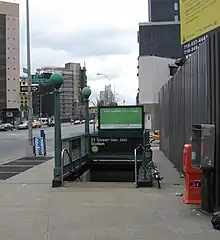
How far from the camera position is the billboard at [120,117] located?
19656mm

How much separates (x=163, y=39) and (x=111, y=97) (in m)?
16.2

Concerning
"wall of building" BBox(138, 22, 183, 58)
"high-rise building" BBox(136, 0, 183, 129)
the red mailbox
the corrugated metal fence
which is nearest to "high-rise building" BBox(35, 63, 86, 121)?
"high-rise building" BBox(136, 0, 183, 129)

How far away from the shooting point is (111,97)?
99.9 meters

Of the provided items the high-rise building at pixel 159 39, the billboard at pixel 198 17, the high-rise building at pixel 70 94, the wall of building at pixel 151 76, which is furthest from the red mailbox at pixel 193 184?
the high-rise building at pixel 159 39

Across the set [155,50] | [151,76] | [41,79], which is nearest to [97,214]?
[41,79]

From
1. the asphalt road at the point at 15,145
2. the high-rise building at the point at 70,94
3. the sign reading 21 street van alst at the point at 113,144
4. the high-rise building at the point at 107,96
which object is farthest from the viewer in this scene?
the high-rise building at the point at 107,96

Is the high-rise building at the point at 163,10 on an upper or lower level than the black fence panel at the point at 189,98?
upper

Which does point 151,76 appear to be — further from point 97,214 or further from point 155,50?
point 97,214

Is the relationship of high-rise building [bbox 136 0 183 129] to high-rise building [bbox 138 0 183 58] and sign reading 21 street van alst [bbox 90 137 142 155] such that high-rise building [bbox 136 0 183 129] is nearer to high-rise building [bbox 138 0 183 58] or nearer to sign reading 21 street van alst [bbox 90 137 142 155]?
high-rise building [bbox 138 0 183 58]

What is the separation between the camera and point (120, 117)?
19.8 meters

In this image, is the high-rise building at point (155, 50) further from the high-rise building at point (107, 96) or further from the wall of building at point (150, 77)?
the high-rise building at point (107, 96)

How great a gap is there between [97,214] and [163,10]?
111 metres

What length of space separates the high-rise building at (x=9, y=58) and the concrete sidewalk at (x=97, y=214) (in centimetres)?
11540

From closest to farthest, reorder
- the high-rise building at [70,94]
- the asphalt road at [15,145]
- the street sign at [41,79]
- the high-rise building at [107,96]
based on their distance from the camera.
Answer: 1. the street sign at [41,79]
2. the asphalt road at [15,145]
3. the high-rise building at [70,94]
4. the high-rise building at [107,96]
